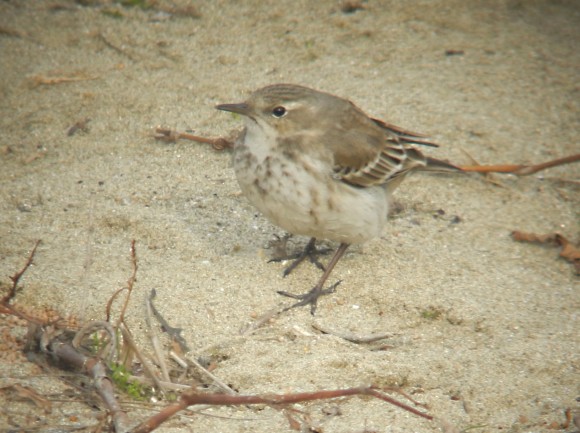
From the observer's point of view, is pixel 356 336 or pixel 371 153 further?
pixel 371 153

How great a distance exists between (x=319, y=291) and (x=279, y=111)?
124cm

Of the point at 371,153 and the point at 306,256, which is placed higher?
the point at 371,153

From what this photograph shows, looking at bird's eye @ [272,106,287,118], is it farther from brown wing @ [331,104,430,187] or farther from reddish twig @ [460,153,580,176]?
reddish twig @ [460,153,580,176]

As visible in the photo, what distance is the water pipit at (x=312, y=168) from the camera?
5703 millimetres

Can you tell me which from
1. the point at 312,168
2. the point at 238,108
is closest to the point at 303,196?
the point at 312,168

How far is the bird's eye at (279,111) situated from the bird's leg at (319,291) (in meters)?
1.07

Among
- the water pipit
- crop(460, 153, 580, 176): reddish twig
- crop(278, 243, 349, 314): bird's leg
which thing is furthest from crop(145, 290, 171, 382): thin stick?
crop(460, 153, 580, 176): reddish twig

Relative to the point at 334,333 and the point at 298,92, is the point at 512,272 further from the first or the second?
the point at 298,92

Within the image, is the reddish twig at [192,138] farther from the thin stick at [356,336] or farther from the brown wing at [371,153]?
the thin stick at [356,336]

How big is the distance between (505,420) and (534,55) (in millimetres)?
4818

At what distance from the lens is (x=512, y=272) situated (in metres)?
6.30

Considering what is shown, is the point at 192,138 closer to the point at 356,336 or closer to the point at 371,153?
the point at 371,153

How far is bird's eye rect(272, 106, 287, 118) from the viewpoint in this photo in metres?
5.89

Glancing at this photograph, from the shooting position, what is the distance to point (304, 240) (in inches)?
271
